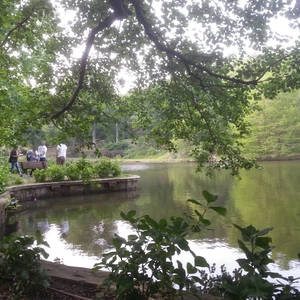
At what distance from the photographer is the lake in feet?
16.3

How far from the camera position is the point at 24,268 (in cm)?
188

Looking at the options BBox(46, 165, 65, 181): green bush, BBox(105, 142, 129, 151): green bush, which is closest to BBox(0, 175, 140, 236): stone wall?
BBox(46, 165, 65, 181): green bush

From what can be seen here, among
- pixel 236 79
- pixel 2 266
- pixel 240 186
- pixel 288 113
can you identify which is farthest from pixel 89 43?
pixel 288 113

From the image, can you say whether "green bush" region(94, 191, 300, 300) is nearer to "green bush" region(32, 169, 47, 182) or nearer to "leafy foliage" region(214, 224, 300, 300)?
"leafy foliage" region(214, 224, 300, 300)

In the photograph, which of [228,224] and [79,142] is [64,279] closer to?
[79,142]

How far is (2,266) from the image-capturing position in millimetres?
2125

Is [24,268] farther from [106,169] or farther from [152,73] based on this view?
[106,169]

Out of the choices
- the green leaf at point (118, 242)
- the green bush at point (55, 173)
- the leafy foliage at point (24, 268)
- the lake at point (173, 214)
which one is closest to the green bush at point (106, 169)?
the lake at point (173, 214)

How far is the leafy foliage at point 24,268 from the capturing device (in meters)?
1.86

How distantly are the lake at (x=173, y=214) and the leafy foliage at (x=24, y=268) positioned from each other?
42.3 inches

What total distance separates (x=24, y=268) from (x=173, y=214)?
626 cm

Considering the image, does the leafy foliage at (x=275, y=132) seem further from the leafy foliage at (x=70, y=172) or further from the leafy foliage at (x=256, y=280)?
the leafy foliage at (x=256, y=280)

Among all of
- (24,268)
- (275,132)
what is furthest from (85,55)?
(275,132)

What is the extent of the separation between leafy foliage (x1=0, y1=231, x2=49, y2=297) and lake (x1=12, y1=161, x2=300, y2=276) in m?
1.08
